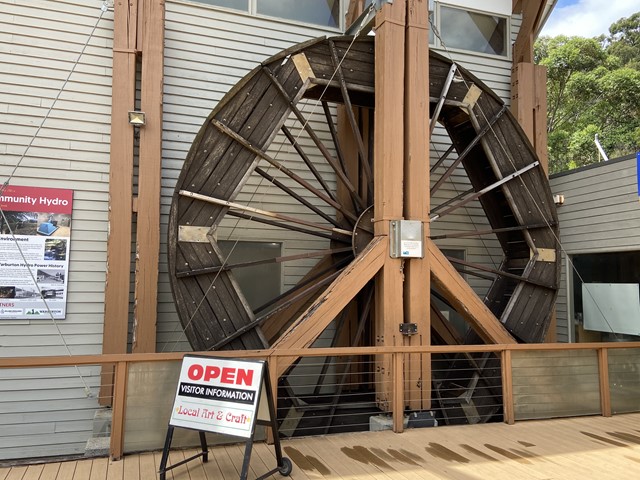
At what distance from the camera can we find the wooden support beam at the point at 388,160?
4742 millimetres

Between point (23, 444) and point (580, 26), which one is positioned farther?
point (580, 26)

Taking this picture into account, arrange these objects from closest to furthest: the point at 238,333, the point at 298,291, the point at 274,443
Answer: the point at 274,443 < the point at 238,333 < the point at 298,291

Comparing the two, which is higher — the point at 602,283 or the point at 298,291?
the point at 602,283

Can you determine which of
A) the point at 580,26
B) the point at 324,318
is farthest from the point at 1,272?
the point at 580,26

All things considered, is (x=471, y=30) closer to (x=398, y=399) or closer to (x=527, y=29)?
(x=527, y=29)

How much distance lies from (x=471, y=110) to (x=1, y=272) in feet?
17.9

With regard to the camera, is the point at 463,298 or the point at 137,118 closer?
the point at 463,298

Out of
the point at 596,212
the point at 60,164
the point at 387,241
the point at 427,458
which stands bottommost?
the point at 427,458

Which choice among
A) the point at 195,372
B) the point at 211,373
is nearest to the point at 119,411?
the point at 195,372

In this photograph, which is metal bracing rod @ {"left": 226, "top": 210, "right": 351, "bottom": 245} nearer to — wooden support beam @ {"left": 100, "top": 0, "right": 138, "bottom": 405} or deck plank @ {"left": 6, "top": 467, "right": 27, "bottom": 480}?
wooden support beam @ {"left": 100, "top": 0, "right": 138, "bottom": 405}

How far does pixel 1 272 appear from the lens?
516cm

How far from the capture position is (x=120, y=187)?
5281 mm

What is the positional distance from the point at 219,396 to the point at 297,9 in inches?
205

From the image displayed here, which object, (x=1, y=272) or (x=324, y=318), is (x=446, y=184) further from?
(x=1, y=272)
